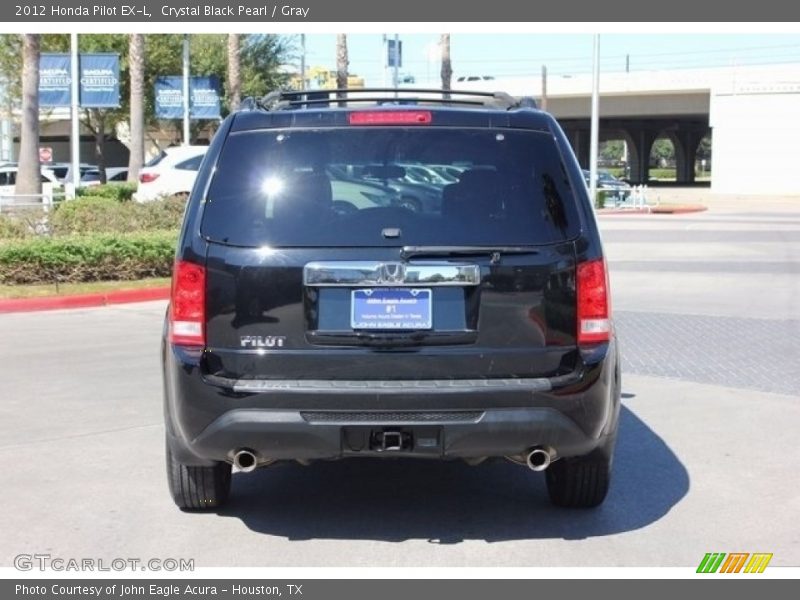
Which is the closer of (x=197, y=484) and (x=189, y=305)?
(x=189, y=305)

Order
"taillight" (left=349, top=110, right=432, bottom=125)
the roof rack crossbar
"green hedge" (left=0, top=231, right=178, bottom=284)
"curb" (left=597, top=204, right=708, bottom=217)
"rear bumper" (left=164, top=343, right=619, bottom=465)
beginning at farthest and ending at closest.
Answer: "curb" (left=597, top=204, right=708, bottom=217)
"green hedge" (left=0, top=231, right=178, bottom=284)
the roof rack crossbar
"taillight" (left=349, top=110, right=432, bottom=125)
"rear bumper" (left=164, top=343, right=619, bottom=465)

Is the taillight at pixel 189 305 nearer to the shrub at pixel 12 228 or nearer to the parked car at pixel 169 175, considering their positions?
the shrub at pixel 12 228

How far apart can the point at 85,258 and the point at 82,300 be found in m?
0.92

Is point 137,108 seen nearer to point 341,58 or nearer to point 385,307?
point 341,58

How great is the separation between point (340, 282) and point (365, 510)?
152 centimetres

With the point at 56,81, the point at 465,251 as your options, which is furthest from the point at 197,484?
the point at 56,81

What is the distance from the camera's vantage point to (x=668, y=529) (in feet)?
18.2

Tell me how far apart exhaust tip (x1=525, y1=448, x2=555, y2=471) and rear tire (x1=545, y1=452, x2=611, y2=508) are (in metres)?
0.47

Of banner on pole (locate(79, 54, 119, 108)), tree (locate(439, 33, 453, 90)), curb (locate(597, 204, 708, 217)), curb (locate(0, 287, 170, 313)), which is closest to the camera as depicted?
curb (locate(0, 287, 170, 313))

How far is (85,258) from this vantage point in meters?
14.7

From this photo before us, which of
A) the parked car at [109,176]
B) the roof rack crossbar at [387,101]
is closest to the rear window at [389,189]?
the roof rack crossbar at [387,101]

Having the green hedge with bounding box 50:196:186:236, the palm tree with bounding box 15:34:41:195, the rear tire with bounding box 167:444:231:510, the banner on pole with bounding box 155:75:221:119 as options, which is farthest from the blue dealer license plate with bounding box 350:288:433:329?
the banner on pole with bounding box 155:75:221:119

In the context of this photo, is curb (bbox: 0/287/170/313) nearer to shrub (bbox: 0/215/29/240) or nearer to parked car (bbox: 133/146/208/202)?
shrub (bbox: 0/215/29/240)

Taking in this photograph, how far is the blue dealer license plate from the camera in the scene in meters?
4.87
